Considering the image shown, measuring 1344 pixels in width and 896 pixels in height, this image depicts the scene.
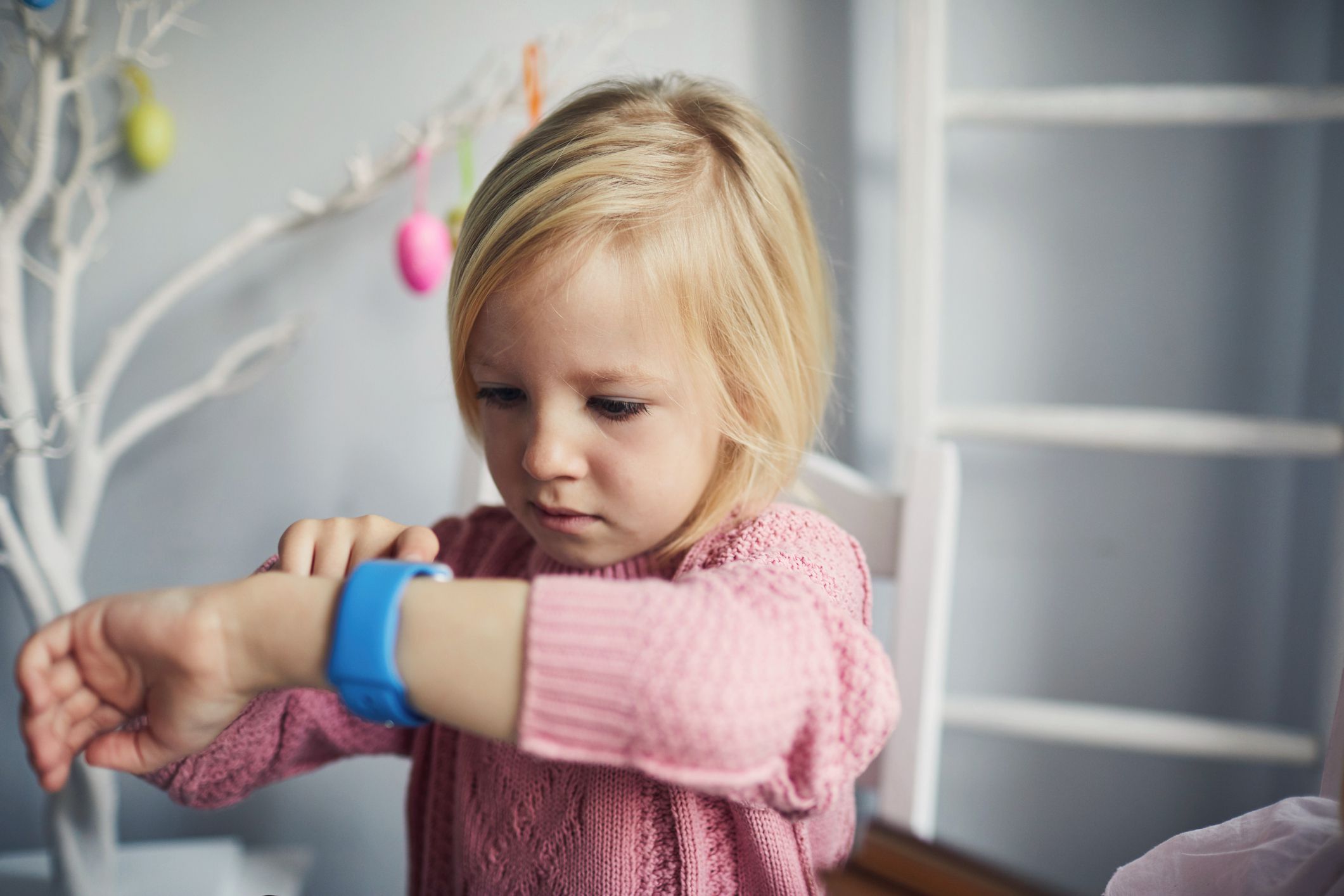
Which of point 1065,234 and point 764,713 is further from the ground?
point 1065,234

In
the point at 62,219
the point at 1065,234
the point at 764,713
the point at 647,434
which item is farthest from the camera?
the point at 1065,234

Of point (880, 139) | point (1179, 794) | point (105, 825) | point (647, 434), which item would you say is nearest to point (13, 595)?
point (105, 825)

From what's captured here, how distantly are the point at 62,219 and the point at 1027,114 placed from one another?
2.17ft

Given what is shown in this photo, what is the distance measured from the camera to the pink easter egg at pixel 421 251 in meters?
0.63

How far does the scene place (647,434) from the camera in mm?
392

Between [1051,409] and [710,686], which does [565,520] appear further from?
[1051,409]

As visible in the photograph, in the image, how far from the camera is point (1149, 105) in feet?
1.97

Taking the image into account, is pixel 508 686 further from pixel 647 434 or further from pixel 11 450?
pixel 11 450

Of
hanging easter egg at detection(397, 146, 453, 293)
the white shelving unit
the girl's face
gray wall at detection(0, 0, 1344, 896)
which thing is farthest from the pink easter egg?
the white shelving unit

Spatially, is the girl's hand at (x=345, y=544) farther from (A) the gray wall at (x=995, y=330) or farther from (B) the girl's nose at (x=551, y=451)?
(A) the gray wall at (x=995, y=330)

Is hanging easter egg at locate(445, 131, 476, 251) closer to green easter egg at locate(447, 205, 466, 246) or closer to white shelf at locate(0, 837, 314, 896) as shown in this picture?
green easter egg at locate(447, 205, 466, 246)

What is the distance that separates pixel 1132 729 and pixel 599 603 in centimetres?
56

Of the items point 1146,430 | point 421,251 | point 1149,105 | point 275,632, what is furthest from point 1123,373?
point 275,632

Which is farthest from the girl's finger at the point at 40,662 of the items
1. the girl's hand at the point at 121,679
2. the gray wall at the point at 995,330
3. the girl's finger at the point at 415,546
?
the gray wall at the point at 995,330
